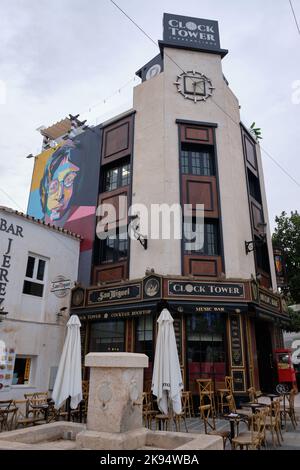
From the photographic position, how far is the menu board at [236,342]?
12336mm

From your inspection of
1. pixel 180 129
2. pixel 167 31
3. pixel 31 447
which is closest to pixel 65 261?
pixel 180 129

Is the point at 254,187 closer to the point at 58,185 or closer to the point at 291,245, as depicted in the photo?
the point at 291,245

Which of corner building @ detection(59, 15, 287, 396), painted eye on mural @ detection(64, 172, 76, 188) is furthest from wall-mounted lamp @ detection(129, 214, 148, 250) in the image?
painted eye on mural @ detection(64, 172, 76, 188)

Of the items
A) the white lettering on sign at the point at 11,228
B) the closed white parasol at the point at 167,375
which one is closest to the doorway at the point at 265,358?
the closed white parasol at the point at 167,375

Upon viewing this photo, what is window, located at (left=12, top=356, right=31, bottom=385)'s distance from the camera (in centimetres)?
1279

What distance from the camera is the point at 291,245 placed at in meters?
25.0

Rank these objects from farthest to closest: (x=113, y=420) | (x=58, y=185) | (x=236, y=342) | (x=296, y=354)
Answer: (x=296, y=354) → (x=58, y=185) → (x=236, y=342) → (x=113, y=420)

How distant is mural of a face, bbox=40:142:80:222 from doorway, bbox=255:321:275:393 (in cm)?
1157

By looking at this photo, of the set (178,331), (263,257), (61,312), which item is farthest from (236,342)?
(61,312)

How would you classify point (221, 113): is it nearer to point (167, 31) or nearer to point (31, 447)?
point (167, 31)

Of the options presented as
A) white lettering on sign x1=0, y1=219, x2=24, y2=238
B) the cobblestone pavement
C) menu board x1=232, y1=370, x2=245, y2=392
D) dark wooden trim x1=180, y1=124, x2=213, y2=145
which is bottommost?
the cobblestone pavement

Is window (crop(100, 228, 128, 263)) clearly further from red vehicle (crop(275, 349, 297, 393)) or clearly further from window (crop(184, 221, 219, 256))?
red vehicle (crop(275, 349, 297, 393))

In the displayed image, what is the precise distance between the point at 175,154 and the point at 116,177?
3.47 m

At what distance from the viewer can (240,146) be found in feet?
56.2
